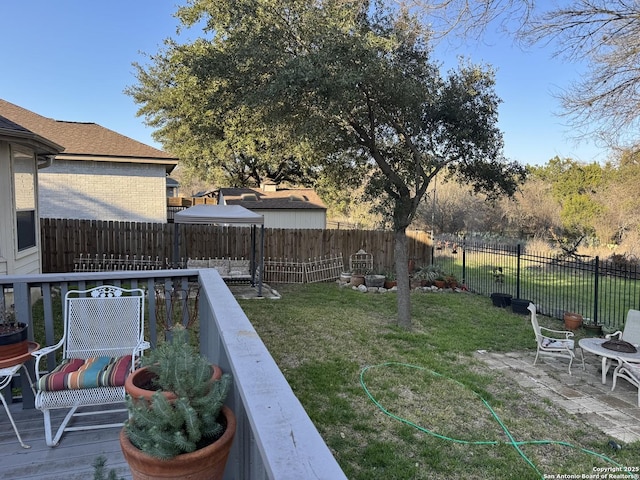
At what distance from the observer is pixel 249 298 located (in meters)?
9.42

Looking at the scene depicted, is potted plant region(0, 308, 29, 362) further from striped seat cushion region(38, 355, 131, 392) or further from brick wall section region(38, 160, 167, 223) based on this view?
brick wall section region(38, 160, 167, 223)

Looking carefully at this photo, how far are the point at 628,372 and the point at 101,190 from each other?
→ 44.4ft

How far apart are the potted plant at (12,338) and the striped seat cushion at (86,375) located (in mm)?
283

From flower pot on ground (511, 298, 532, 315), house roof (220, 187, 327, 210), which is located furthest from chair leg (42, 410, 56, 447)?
house roof (220, 187, 327, 210)

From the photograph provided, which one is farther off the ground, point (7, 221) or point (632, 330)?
point (7, 221)

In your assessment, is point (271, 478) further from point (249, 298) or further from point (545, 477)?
point (249, 298)

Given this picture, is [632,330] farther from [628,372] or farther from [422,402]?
[422,402]

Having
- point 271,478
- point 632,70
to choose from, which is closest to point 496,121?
point 632,70

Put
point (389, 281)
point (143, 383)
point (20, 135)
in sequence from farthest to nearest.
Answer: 1. point (389, 281)
2. point (20, 135)
3. point (143, 383)

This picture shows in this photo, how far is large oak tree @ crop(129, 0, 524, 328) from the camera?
5.90 m

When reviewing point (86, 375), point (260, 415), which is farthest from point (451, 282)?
point (260, 415)

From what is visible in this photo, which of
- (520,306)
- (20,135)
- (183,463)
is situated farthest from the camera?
(520,306)

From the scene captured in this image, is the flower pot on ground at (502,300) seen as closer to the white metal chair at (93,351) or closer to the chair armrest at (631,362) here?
the chair armrest at (631,362)

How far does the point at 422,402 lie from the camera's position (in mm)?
4430
